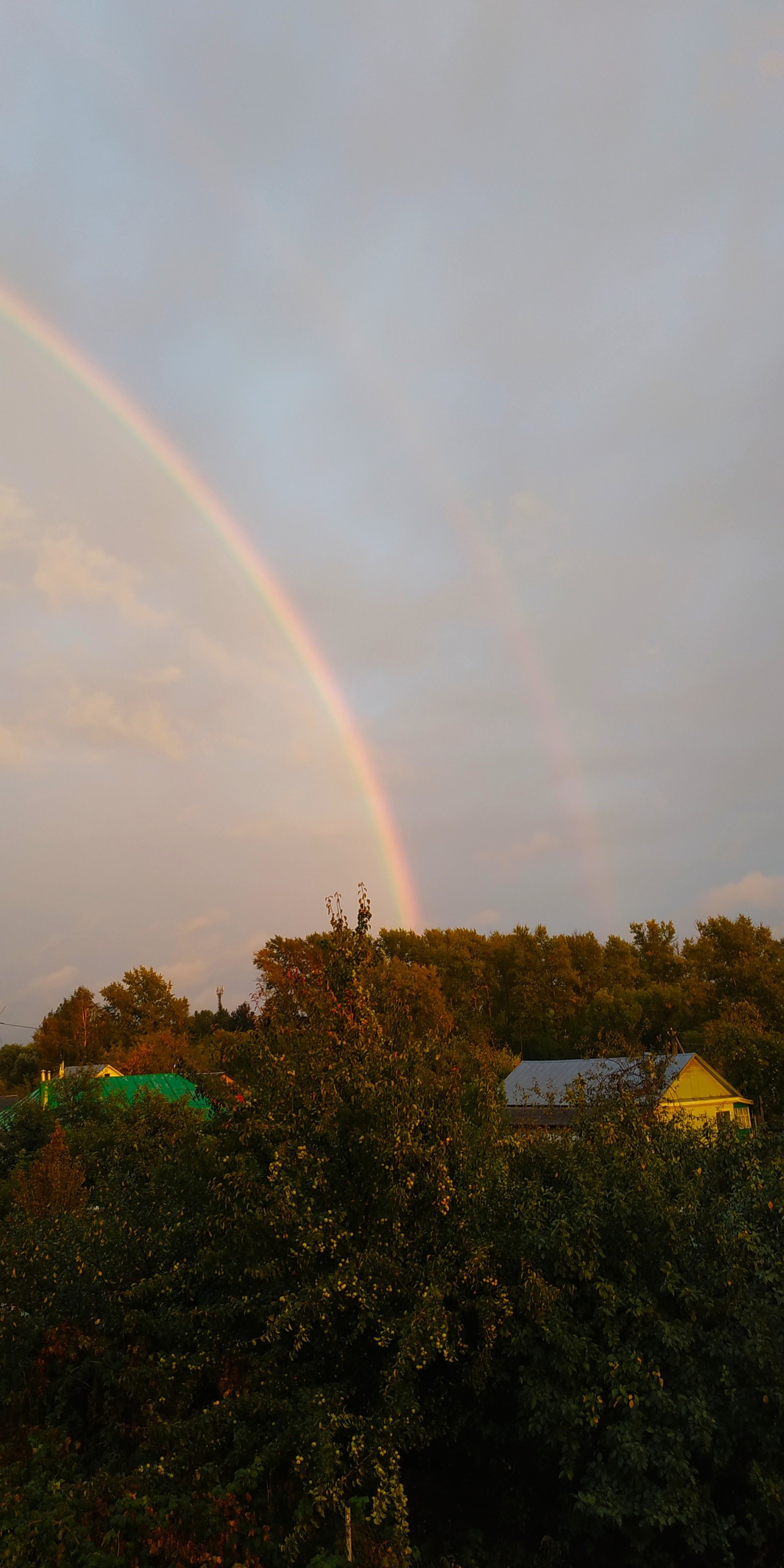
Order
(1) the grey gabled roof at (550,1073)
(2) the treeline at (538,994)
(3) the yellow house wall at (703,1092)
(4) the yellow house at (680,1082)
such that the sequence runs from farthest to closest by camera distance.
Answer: (2) the treeline at (538,994) → (3) the yellow house wall at (703,1092) → (1) the grey gabled roof at (550,1073) → (4) the yellow house at (680,1082)

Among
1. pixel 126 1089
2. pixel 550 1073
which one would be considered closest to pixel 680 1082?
pixel 550 1073

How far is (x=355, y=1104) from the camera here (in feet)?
31.6

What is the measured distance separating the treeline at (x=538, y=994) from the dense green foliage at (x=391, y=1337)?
179ft

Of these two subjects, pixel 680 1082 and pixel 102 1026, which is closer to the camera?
pixel 680 1082

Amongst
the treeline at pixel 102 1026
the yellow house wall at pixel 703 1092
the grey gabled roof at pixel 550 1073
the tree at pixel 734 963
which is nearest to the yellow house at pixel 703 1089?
the yellow house wall at pixel 703 1092

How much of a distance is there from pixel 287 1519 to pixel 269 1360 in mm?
1423

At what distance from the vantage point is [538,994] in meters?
89.0

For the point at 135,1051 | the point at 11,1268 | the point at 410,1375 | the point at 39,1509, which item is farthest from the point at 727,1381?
the point at 135,1051

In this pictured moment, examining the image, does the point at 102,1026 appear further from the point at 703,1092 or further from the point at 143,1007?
the point at 703,1092

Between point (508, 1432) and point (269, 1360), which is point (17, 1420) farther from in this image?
point (508, 1432)

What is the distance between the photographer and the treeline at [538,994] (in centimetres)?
7800

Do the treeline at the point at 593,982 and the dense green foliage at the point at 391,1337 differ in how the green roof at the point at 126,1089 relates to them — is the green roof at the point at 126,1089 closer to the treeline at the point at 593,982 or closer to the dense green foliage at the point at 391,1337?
the dense green foliage at the point at 391,1337

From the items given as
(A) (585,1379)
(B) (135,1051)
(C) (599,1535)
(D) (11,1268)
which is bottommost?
(C) (599,1535)

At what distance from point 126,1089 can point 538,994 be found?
54.8 m
